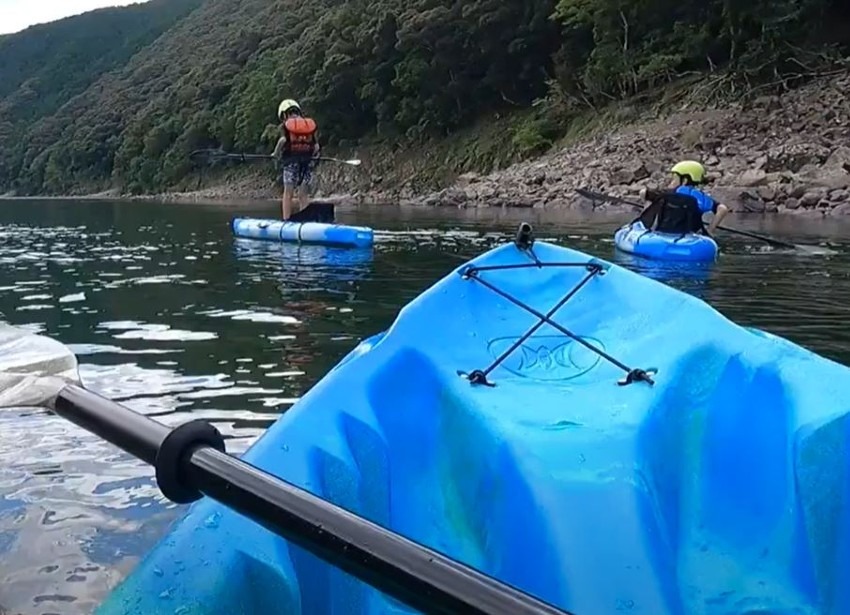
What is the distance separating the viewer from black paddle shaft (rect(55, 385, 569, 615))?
→ 1242 millimetres

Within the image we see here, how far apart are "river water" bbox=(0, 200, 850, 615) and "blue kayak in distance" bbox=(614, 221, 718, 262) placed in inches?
9.0

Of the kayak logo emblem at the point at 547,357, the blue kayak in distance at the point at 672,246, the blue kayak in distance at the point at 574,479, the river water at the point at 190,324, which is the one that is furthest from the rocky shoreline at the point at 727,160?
the blue kayak in distance at the point at 574,479

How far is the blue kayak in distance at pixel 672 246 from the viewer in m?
9.99

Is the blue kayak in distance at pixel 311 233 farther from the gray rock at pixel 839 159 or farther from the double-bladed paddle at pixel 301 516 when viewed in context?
the gray rock at pixel 839 159

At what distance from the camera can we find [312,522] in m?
1.43

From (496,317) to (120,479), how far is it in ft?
5.77

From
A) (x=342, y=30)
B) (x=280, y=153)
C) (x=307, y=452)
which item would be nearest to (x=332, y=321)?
(x=307, y=452)

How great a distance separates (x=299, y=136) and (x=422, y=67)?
90.9 feet

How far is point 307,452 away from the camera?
240 centimetres

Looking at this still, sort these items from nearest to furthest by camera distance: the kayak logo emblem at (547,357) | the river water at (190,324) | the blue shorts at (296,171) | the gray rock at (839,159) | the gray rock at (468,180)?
1. the river water at (190,324)
2. the kayak logo emblem at (547,357)
3. the blue shorts at (296,171)
4. the gray rock at (839,159)
5. the gray rock at (468,180)

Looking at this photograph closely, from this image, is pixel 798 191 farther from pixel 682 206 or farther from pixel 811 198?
pixel 682 206

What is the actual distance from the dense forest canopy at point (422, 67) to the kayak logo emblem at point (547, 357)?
25052 mm

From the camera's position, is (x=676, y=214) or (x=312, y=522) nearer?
(x=312, y=522)

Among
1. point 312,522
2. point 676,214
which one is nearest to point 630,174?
point 676,214
